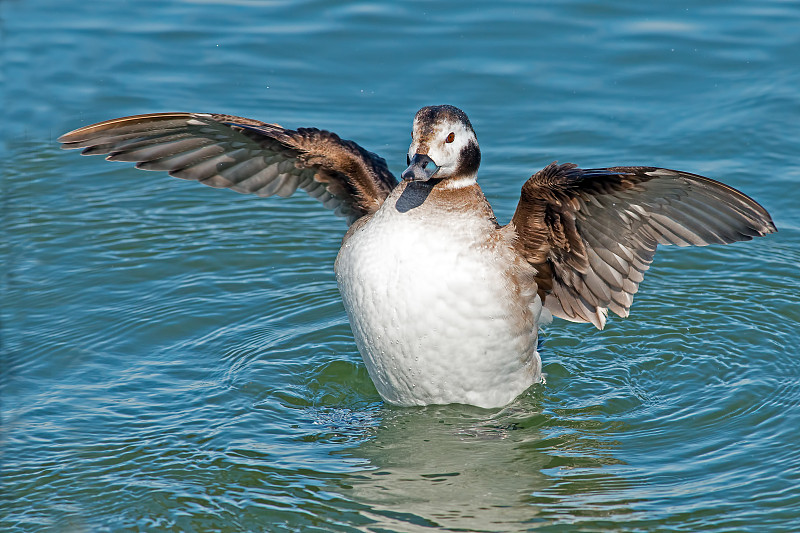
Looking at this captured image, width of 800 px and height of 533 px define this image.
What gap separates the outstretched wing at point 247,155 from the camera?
7602mm

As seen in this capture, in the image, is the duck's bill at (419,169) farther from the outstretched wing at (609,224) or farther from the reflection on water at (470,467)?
the reflection on water at (470,467)

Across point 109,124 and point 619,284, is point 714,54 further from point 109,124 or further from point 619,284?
point 109,124

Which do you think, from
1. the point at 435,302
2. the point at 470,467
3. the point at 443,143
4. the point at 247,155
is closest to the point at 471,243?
the point at 435,302

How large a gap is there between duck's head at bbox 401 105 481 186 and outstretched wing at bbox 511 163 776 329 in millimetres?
513

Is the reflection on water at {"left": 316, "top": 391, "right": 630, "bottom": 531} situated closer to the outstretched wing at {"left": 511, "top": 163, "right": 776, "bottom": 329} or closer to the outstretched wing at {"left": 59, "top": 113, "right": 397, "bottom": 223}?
the outstretched wing at {"left": 511, "top": 163, "right": 776, "bottom": 329}

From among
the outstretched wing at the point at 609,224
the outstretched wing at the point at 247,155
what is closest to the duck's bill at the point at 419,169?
the outstretched wing at the point at 609,224

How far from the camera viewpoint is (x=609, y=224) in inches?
284

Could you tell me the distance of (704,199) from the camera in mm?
6809

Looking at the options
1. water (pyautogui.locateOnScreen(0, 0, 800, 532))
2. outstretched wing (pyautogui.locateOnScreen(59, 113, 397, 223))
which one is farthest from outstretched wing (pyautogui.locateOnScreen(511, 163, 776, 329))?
outstretched wing (pyautogui.locateOnScreen(59, 113, 397, 223))

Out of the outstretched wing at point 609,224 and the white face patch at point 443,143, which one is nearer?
the outstretched wing at point 609,224

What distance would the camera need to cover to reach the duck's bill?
21.7ft

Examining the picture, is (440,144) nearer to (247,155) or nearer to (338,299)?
(247,155)

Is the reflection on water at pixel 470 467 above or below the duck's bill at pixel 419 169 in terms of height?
below

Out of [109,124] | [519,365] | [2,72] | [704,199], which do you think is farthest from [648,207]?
[2,72]
